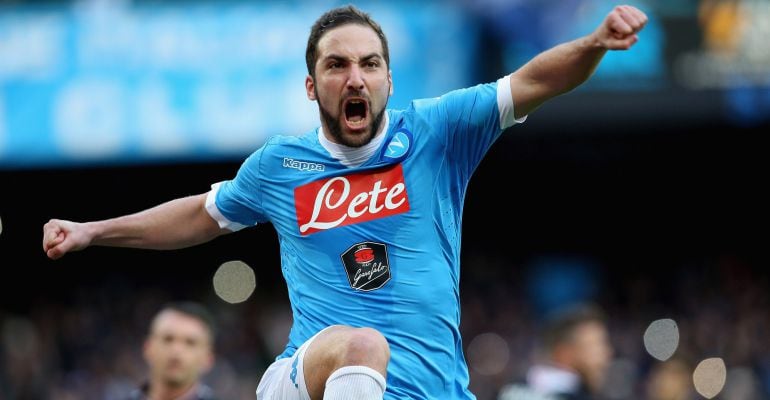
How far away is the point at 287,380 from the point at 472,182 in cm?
1577

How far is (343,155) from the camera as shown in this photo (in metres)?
4.51

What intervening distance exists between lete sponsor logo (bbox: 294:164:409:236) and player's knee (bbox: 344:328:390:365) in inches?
21.2

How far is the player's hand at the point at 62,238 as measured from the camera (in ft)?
14.8

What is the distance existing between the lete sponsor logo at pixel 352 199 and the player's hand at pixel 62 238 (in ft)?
2.83

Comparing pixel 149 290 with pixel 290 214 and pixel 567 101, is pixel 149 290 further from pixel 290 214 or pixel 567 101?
pixel 290 214

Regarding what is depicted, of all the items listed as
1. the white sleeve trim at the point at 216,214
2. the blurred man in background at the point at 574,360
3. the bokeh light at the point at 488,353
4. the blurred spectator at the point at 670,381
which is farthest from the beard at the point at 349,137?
the bokeh light at the point at 488,353

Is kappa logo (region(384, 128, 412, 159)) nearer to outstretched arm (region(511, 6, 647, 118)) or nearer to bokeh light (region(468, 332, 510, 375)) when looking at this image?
outstretched arm (region(511, 6, 647, 118))

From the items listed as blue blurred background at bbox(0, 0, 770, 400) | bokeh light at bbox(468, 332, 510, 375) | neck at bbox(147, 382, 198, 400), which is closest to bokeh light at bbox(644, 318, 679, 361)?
blue blurred background at bbox(0, 0, 770, 400)

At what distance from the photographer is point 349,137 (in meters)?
4.44

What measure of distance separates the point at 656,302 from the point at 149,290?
27.6 feet

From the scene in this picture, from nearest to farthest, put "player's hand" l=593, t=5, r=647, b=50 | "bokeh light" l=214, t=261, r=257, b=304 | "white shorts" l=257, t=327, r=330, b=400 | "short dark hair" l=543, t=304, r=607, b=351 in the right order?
"player's hand" l=593, t=5, r=647, b=50
"white shorts" l=257, t=327, r=330, b=400
"short dark hair" l=543, t=304, r=607, b=351
"bokeh light" l=214, t=261, r=257, b=304

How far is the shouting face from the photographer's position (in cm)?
438

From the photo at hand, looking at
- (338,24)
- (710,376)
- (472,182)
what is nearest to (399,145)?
(338,24)

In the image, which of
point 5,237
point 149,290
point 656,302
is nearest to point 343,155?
point 656,302
